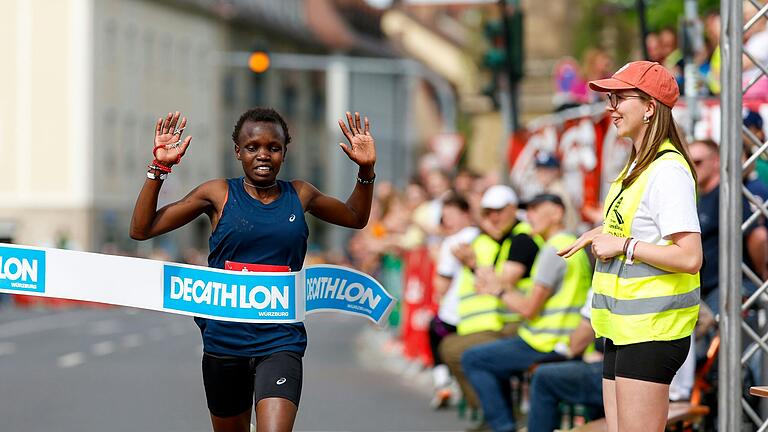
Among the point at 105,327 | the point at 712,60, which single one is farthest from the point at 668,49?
the point at 105,327

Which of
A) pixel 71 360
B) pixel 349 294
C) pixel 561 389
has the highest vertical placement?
pixel 349 294

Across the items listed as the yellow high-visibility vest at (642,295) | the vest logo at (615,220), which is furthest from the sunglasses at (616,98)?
the vest logo at (615,220)

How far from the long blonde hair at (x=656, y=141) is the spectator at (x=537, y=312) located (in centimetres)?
370

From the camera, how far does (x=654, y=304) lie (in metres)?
7.15

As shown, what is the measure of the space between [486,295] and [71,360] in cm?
1059

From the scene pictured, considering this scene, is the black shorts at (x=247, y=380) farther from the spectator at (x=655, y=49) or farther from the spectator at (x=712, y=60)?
the spectator at (x=655, y=49)

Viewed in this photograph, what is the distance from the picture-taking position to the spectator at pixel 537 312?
11312 mm

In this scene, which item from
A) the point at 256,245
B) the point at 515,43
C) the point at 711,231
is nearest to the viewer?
the point at 256,245

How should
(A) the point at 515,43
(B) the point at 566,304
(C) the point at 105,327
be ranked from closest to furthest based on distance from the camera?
(B) the point at 566,304 → (A) the point at 515,43 → (C) the point at 105,327

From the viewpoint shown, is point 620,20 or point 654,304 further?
point 620,20

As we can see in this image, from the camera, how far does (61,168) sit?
6662cm

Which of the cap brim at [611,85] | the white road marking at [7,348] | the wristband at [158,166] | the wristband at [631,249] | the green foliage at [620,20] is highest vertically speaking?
the green foliage at [620,20]

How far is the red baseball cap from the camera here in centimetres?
727

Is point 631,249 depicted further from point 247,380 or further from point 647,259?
point 247,380
